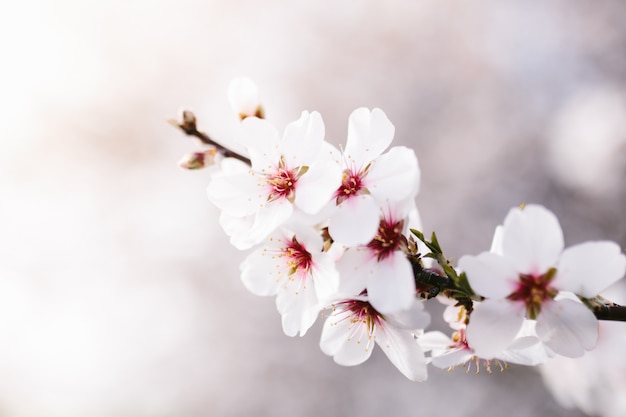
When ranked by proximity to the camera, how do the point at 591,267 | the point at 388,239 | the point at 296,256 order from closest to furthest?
the point at 591,267 → the point at 388,239 → the point at 296,256

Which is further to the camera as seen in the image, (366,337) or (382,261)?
(366,337)

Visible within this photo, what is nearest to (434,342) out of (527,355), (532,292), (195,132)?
(527,355)

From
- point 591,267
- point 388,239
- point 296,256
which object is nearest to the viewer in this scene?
point 591,267

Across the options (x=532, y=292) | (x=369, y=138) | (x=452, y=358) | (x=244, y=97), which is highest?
(x=244, y=97)

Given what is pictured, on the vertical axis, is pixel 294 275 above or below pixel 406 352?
above

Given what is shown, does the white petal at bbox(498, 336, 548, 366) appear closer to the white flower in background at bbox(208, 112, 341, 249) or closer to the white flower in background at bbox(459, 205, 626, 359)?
the white flower in background at bbox(459, 205, 626, 359)

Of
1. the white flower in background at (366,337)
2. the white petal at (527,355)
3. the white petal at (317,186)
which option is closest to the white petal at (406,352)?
the white flower in background at (366,337)

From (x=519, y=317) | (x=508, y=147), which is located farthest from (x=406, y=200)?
(x=508, y=147)

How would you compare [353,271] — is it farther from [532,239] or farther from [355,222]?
[532,239]
